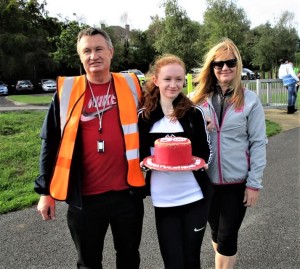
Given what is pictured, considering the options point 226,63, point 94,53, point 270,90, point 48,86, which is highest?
point 94,53

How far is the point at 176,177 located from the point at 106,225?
23.7 inches

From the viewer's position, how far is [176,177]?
2.49 m

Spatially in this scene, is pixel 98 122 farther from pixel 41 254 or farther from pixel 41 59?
pixel 41 59

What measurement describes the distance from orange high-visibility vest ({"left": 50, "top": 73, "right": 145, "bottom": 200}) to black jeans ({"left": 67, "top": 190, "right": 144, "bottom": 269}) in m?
0.16

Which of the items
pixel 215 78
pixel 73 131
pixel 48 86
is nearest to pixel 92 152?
pixel 73 131

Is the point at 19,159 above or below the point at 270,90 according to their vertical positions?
below

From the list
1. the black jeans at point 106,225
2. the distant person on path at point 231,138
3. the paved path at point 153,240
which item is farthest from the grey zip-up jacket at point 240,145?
the paved path at point 153,240

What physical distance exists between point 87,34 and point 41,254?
2.36 m

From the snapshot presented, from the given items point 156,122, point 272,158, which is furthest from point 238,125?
point 272,158

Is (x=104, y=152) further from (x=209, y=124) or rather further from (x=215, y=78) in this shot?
(x=215, y=78)

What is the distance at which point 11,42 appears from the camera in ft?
132

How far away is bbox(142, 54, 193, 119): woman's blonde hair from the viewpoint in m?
2.53


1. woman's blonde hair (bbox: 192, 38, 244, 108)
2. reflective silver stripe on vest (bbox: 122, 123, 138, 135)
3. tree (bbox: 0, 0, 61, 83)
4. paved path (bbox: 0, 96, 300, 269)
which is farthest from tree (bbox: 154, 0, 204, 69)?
reflective silver stripe on vest (bbox: 122, 123, 138, 135)

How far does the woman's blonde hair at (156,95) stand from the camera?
2.53 metres
